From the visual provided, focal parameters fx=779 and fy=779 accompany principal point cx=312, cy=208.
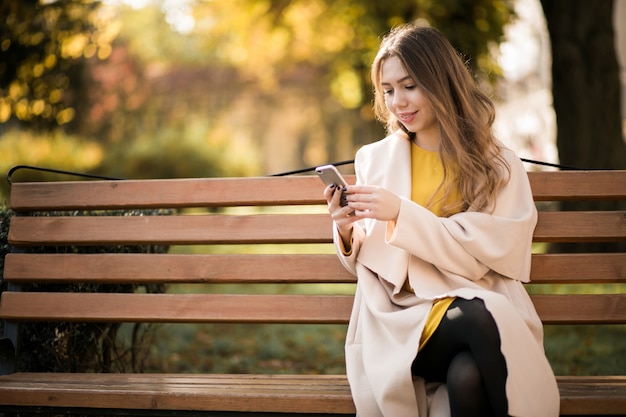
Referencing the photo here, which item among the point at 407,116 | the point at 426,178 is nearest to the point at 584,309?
the point at 426,178

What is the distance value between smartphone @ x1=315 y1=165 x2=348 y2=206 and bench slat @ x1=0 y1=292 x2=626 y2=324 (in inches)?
24.4

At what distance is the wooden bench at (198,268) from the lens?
9.67ft

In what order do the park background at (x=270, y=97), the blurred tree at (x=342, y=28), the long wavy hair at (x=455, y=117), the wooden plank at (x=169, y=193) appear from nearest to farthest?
the long wavy hair at (x=455, y=117) < the wooden plank at (x=169, y=193) < the park background at (x=270, y=97) < the blurred tree at (x=342, y=28)

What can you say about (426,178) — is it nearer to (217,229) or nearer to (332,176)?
(332,176)

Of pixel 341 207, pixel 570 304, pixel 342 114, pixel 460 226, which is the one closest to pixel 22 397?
pixel 341 207

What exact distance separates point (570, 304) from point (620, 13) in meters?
13.4

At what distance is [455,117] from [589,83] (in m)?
4.33

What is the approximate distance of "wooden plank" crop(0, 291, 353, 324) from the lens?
128 inches

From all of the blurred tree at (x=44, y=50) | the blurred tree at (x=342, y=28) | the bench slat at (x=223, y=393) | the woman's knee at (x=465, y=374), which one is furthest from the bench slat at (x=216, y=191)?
the blurred tree at (x=44, y=50)

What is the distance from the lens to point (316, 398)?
273cm

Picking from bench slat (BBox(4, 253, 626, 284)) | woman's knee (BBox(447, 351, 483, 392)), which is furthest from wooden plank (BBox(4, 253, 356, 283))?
woman's knee (BBox(447, 351, 483, 392))

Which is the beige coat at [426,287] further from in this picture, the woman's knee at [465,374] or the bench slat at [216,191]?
the bench slat at [216,191]

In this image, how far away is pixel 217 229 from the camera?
3.39 metres

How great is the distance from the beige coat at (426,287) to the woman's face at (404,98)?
0.12m
